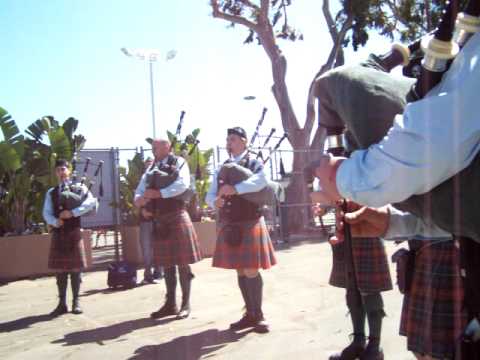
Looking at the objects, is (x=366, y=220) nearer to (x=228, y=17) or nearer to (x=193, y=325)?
(x=193, y=325)

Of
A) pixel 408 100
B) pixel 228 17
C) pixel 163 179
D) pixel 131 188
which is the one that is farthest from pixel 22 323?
pixel 228 17

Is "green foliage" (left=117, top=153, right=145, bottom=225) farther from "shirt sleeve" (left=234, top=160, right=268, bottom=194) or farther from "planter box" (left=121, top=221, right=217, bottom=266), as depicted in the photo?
"shirt sleeve" (left=234, top=160, right=268, bottom=194)

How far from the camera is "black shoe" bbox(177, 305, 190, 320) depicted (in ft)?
16.8

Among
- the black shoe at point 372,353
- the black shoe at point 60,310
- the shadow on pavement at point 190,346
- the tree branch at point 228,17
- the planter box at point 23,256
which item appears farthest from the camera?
the tree branch at point 228,17

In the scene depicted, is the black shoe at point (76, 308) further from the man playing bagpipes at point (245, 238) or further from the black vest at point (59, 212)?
the man playing bagpipes at point (245, 238)

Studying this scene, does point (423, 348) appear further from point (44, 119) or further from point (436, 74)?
point (44, 119)

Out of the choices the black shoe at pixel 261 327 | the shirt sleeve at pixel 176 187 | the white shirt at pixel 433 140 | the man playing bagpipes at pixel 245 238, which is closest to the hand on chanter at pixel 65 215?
the shirt sleeve at pixel 176 187

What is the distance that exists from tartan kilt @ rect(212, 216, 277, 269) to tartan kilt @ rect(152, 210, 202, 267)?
59 cm

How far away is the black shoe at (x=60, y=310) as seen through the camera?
5.68 m

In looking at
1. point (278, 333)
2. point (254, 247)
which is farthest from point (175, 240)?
point (278, 333)

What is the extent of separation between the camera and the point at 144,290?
22.5 feet

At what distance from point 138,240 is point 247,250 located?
5.03 metres

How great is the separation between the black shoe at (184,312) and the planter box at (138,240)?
4.21m

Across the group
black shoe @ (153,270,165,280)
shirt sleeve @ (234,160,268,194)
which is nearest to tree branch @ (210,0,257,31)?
black shoe @ (153,270,165,280)
